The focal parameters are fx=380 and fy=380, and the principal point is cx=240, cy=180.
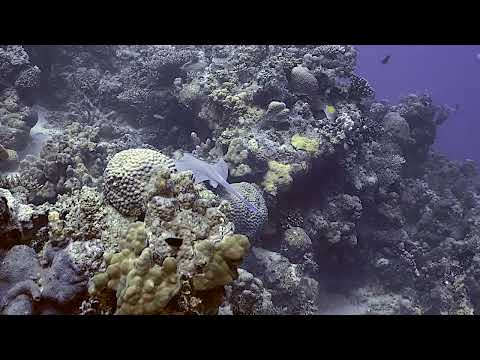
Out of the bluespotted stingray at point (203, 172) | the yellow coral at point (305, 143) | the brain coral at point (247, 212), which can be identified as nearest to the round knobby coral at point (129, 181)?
the bluespotted stingray at point (203, 172)

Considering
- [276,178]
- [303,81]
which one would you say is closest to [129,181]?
[276,178]

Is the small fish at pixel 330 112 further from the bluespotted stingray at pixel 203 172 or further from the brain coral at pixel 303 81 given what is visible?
the bluespotted stingray at pixel 203 172

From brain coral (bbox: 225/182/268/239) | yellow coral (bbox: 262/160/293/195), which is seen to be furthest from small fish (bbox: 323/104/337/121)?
brain coral (bbox: 225/182/268/239)

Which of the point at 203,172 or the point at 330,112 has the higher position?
the point at 330,112

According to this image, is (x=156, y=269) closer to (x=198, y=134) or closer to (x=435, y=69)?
(x=198, y=134)

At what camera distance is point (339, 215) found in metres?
8.95

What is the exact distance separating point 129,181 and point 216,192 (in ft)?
7.01

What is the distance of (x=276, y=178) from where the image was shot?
7.59 meters

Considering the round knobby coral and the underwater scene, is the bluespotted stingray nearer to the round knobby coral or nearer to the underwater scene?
the underwater scene

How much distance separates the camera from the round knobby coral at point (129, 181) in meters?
4.61

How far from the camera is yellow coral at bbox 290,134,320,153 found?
809 cm

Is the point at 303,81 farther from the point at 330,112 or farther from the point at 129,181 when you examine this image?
the point at 129,181

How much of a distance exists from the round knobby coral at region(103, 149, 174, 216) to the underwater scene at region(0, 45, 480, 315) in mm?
20
